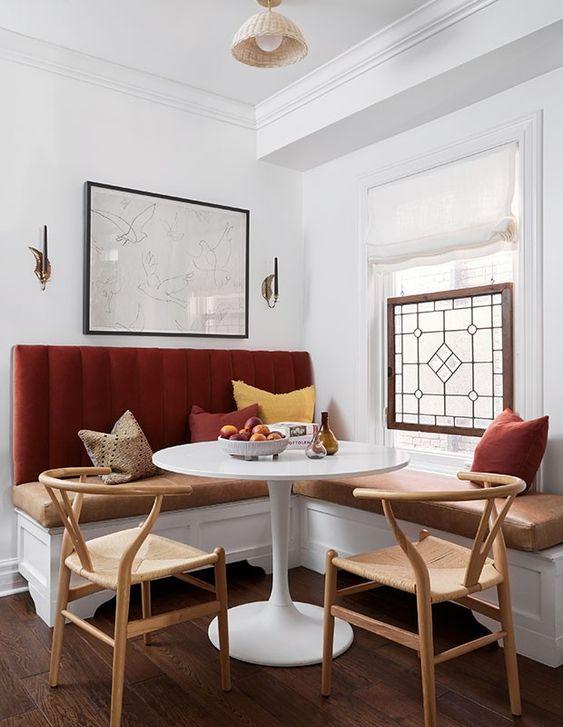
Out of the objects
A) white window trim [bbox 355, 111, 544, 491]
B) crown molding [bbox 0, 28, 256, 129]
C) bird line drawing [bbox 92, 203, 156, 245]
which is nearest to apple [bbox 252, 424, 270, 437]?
white window trim [bbox 355, 111, 544, 491]

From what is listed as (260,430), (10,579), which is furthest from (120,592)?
(10,579)

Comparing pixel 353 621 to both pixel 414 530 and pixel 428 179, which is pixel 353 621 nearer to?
pixel 414 530

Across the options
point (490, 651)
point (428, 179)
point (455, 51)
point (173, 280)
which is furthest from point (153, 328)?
point (490, 651)

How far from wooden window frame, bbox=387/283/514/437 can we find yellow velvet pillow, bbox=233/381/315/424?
55 cm

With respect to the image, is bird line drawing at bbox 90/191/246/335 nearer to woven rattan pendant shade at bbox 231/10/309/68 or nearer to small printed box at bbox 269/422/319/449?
woven rattan pendant shade at bbox 231/10/309/68

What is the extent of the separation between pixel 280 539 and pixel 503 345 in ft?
5.13

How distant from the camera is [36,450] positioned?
3.24 metres

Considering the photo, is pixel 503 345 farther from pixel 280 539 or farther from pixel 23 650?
pixel 23 650

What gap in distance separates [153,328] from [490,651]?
2461mm

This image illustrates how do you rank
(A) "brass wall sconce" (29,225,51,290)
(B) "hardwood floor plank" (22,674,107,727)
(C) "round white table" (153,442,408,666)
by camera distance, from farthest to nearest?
(A) "brass wall sconce" (29,225,51,290) < (C) "round white table" (153,442,408,666) < (B) "hardwood floor plank" (22,674,107,727)

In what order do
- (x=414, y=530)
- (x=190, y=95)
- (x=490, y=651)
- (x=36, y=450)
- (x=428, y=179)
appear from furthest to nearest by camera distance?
1. (x=190, y=95)
2. (x=428, y=179)
3. (x=36, y=450)
4. (x=414, y=530)
5. (x=490, y=651)

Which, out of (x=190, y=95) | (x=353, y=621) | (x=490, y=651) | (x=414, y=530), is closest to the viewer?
(x=353, y=621)

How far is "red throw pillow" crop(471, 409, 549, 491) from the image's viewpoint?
2.84 metres

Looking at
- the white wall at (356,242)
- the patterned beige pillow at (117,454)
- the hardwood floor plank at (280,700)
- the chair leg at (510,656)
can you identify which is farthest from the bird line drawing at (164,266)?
the chair leg at (510,656)
